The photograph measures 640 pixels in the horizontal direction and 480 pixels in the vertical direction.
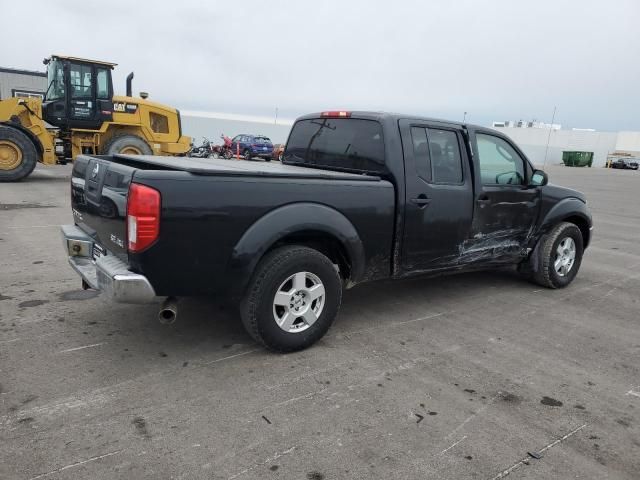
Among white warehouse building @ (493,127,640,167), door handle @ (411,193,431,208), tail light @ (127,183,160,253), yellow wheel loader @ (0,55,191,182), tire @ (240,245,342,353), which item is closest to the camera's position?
tail light @ (127,183,160,253)

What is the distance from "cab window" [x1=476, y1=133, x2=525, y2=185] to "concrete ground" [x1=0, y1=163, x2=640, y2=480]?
1273 millimetres

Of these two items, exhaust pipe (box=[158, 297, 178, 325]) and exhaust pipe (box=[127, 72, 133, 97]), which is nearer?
exhaust pipe (box=[158, 297, 178, 325])

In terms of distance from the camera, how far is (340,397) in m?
3.23

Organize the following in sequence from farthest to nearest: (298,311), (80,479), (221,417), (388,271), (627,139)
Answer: (627,139), (388,271), (298,311), (221,417), (80,479)

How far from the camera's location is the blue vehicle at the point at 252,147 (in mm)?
30266

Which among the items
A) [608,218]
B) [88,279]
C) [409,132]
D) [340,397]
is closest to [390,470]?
[340,397]

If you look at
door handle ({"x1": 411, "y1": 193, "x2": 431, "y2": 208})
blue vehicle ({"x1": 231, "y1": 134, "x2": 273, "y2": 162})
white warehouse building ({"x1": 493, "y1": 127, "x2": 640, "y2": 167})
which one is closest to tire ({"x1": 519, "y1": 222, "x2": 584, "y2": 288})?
door handle ({"x1": 411, "y1": 193, "x2": 431, "y2": 208})

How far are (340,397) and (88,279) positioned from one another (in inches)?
75.9

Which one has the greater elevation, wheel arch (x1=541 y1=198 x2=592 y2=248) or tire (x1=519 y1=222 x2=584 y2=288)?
wheel arch (x1=541 y1=198 x2=592 y2=248)

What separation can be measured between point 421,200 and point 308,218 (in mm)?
1206

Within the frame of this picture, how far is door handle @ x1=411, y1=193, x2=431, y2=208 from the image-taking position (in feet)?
14.2

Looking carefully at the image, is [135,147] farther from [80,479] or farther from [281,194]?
[80,479]

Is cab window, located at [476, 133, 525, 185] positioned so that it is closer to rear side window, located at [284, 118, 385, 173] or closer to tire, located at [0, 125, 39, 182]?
rear side window, located at [284, 118, 385, 173]

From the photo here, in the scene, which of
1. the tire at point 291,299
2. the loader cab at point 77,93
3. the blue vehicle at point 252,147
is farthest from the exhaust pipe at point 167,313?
the blue vehicle at point 252,147
